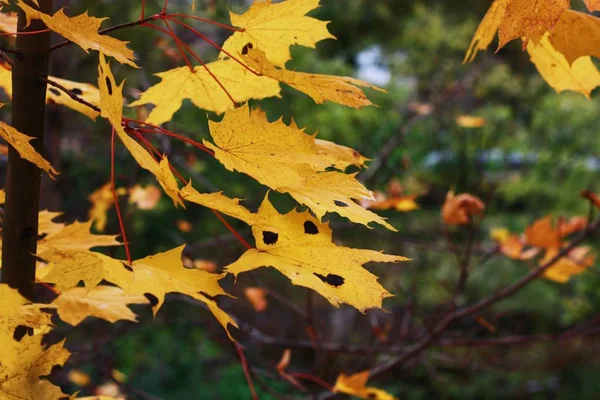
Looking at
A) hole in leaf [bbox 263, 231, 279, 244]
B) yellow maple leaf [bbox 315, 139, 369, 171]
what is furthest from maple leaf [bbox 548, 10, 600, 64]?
hole in leaf [bbox 263, 231, 279, 244]

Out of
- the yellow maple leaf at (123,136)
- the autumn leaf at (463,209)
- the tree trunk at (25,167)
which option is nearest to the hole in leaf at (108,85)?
the yellow maple leaf at (123,136)

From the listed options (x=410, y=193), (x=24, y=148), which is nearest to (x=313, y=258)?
(x=24, y=148)

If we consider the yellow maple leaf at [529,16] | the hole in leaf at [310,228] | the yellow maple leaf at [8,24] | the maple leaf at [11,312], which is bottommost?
the maple leaf at [11,312]

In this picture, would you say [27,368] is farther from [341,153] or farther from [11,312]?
[341,153]

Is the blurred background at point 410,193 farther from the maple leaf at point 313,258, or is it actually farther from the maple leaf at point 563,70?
the maple leaf at point 313,258

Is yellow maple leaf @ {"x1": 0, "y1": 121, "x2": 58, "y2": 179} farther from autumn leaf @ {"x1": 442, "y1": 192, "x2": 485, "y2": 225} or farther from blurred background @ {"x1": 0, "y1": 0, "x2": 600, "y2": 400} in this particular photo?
blurred background @ {"x1": 0, "y1": 0, "x2": 600, "y2": 400}

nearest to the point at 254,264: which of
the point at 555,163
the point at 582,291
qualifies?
the point at 582,291
